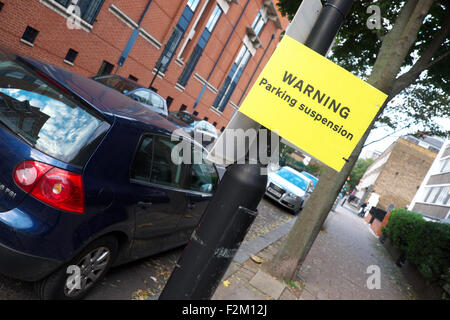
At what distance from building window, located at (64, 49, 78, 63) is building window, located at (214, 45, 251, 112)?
17.4 m

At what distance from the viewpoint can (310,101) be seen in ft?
5.73

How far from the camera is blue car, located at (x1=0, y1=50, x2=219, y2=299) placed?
90.9 inches

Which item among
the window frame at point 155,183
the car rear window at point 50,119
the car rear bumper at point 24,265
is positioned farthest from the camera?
the window frame at point 155,183

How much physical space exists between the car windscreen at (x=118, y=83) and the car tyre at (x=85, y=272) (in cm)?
793

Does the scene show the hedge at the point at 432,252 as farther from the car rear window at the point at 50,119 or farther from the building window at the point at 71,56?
the building window at the point at 71,56

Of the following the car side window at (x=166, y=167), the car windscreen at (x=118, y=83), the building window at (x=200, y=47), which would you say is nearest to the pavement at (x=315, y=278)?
the car side window at (x=166, y=167)

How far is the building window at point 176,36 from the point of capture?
68.8 feet

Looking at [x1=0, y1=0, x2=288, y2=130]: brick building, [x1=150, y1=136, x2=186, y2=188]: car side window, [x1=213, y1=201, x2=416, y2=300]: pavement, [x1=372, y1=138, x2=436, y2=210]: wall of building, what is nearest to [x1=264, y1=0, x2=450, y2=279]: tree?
[x1=213, y1=201, x2=416, y2=300]: pavement

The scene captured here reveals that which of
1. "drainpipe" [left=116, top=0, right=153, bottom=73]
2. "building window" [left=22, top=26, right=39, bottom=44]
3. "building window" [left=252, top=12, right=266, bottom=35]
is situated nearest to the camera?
"building window" [left=22, top=26, right=39, bottom=44]

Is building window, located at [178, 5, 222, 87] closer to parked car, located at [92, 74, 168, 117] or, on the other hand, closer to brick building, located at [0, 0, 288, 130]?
brick building, located at [0, 0, 288, 130]

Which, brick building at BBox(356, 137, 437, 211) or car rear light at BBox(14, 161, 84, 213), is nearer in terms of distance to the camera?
car rear light at BBox(14, 161, 84, 213)

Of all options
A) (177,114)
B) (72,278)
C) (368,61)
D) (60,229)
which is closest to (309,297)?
(72,278)

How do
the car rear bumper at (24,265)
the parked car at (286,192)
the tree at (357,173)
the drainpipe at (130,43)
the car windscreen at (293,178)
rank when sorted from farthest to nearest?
the tree at (357,173), the drainpipe at (130,43), the car windscreen at (293,178), the parked car at (286,192), the car rear bumper at (24,265)

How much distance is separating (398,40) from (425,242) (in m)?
6.13
